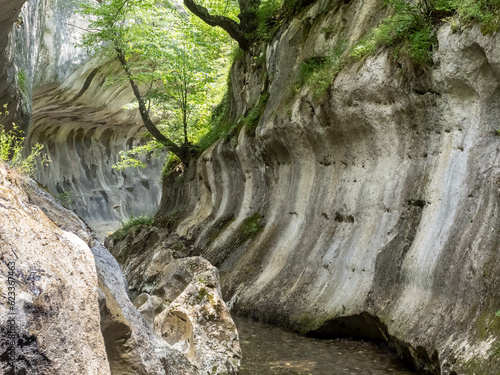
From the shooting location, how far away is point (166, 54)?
17969mm

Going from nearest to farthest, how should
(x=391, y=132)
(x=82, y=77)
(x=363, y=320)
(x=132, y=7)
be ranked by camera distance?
(x=363, y=320)
(x=391, y=132)
(x=132, y=7)
(x=82, y=77)

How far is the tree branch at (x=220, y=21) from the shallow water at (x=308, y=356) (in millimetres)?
10491

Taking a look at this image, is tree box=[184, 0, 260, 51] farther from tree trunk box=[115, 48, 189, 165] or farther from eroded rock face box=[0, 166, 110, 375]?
eroded rock face box=[0, 166, 110, 375]

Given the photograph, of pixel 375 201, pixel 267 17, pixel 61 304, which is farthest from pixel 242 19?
pixel 61 304

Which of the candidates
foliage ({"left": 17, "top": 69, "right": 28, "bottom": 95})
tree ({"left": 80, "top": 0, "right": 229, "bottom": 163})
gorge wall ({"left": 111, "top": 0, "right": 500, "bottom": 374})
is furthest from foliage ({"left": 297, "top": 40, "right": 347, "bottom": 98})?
tree ({"left": 80, "top": 0, "right": 229, "bottom": 163})

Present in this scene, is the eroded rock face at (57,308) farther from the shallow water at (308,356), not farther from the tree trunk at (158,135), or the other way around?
the tree trunk at (158,135)

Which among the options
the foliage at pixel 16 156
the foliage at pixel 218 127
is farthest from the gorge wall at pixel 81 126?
the foliage at pixel 16 156

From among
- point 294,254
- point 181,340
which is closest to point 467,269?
point 181,340

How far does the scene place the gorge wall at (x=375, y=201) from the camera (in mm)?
6426

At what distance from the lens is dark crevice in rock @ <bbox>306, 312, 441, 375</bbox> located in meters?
6.34

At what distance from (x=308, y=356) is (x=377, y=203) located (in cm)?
278

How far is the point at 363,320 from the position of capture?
7.99m

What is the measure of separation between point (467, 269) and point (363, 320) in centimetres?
215

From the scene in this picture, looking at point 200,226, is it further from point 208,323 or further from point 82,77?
point 82,77
